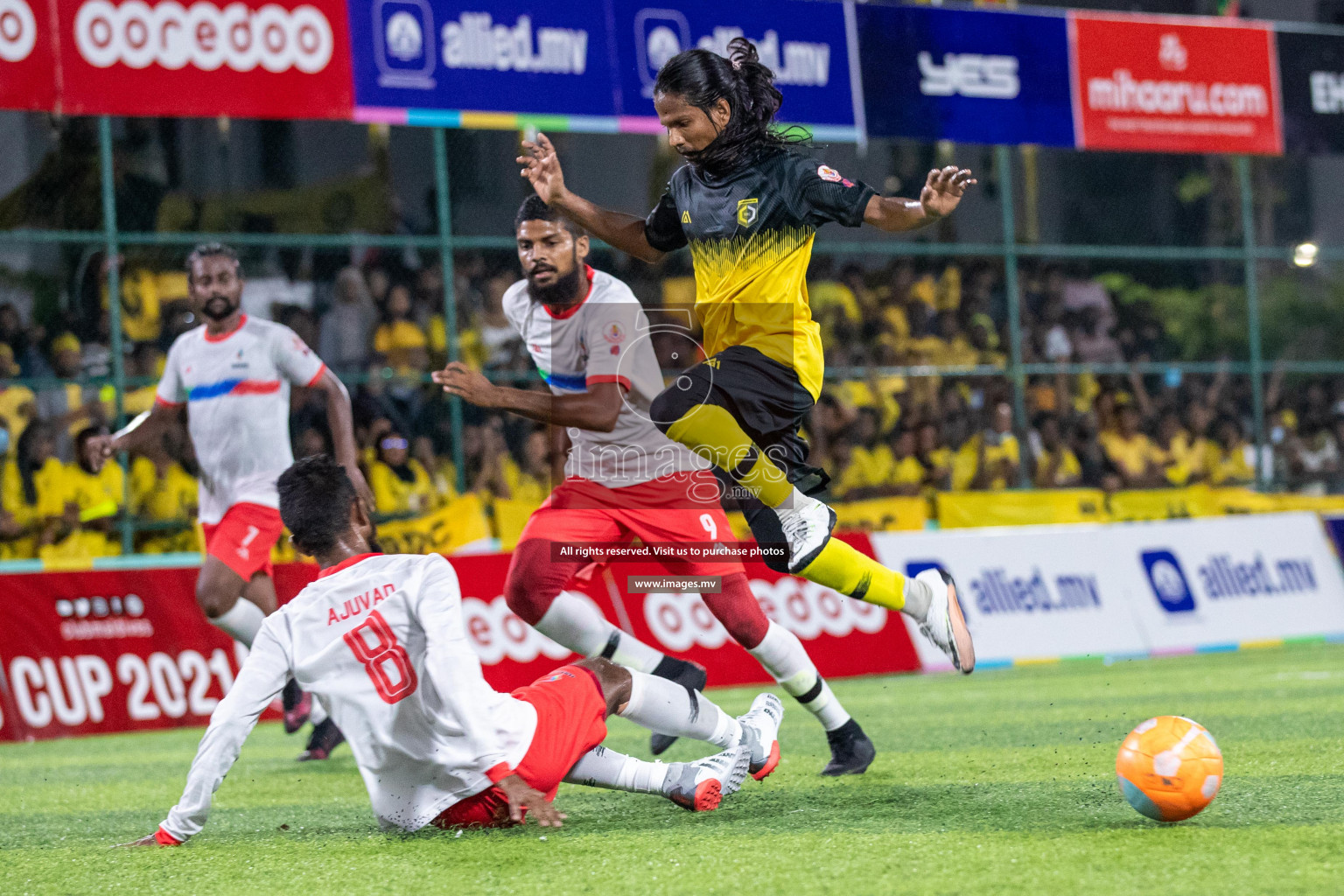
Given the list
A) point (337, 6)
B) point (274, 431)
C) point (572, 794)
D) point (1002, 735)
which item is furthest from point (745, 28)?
point (572, 794)

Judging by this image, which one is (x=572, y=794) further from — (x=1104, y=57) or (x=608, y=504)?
(x=1104, y=57)

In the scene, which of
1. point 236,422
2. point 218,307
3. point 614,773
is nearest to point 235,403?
point 236,422

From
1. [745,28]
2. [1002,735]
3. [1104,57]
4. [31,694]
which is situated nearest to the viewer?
[1002,735]

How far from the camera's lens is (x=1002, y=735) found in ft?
24.1

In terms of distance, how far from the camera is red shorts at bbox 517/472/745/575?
6230 millimetres

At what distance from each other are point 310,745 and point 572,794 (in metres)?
2.38

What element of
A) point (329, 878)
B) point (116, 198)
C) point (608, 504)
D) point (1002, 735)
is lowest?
point (1002, 735)

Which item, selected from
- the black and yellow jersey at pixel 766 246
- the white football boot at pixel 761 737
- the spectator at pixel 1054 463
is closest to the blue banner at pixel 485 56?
the spectator at pixel 1054 463

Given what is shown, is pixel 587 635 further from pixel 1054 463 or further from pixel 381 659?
pixel 1054 463

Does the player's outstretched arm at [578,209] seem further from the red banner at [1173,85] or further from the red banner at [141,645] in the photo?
the red banner at [1173,85]

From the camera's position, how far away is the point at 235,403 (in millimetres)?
8031

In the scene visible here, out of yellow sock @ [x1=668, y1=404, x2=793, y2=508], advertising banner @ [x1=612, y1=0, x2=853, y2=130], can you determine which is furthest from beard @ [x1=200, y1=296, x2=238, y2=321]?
advertising banner @ [x1=612, y1=0, x2=853, y2=130]

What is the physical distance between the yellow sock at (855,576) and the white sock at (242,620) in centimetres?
364

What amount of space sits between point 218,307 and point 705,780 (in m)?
4.30
